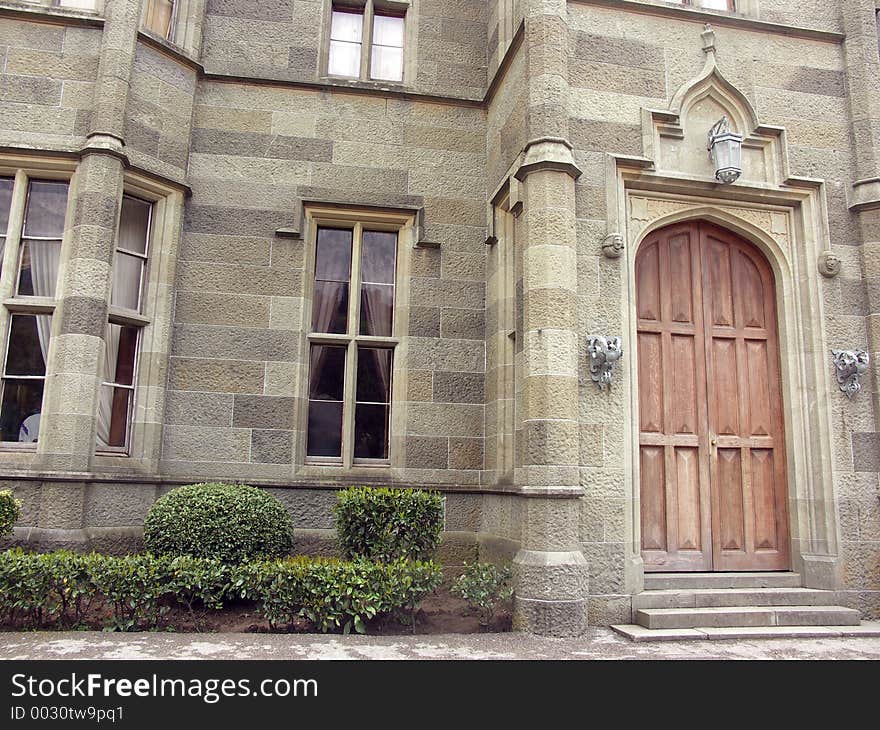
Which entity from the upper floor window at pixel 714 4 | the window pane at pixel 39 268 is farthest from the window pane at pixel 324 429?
the upper floor window at pixel 714 4

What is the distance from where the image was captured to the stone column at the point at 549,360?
18.5 feet

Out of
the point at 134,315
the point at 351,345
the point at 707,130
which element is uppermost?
the point at 707,130

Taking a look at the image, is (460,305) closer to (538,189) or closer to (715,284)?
(538,189)

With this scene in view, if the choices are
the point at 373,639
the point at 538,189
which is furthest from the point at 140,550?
the point at 538,189

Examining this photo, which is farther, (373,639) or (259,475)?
(259,475)

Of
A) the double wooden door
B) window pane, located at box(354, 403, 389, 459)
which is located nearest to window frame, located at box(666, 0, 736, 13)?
the double wooden door

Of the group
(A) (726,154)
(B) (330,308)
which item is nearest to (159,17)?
(B) (330,308)

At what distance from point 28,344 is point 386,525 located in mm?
3891

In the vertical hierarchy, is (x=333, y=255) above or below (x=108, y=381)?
above

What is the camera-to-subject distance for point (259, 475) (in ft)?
23.8

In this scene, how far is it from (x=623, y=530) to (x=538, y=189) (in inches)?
121

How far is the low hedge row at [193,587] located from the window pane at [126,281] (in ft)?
8.56

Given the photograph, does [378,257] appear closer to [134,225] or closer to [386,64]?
[386,64]

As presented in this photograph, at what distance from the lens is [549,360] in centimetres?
597
